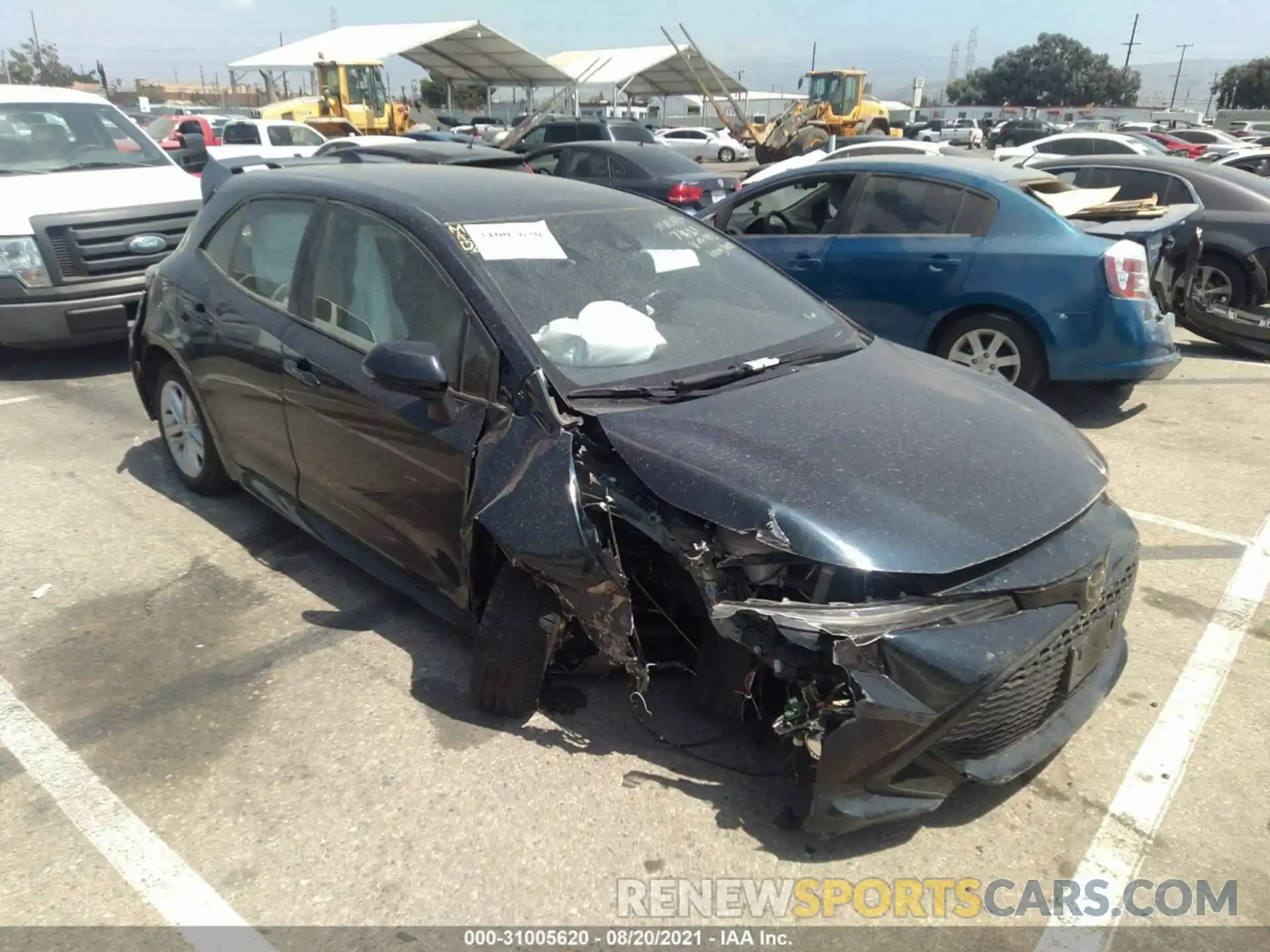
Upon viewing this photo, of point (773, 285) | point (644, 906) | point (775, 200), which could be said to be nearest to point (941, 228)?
point (775, 200)

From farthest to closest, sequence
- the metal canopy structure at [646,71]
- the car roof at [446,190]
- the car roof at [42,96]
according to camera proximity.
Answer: the metal canopy structure at [646,71], the car roof at [42,96], the car roof at [446,190]

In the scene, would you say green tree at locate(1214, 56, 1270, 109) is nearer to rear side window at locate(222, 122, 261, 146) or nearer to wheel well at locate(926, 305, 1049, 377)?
rear side window at locate(222, 122, 261, 146)

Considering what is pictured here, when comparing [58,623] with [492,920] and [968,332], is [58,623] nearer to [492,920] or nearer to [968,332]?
[492,920]

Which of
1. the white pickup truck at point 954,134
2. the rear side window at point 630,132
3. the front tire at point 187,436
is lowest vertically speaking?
the white pickup truck at point 954,134

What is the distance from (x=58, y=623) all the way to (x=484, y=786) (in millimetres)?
2054

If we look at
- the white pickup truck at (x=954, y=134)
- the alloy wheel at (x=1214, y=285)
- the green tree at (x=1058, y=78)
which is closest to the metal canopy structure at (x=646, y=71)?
the white pickup truck at (x=954, y=134)

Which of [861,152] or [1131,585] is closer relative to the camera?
[1131,585]

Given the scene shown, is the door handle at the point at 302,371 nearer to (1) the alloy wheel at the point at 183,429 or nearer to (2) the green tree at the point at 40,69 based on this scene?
(1) the alloy wheel at the point at 183,429

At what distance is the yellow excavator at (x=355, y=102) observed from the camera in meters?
29.0

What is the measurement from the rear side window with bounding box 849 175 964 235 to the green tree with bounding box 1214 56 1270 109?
86108 millimetres

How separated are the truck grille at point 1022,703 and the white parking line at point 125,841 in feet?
6.01

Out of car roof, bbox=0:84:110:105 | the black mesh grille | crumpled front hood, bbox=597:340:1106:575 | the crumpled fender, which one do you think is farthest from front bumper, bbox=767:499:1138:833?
car roof, bbox=0:84:110:105

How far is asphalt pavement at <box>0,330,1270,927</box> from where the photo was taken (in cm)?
249

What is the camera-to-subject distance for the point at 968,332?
6078 millimetres
